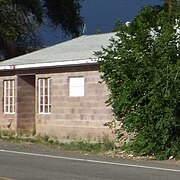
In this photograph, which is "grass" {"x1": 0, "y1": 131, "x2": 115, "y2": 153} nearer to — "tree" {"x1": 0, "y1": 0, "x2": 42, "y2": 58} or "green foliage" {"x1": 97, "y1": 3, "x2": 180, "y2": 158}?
"green foliage" {"x1": 97, "y1": 3, "x2": 180, "y2": 158}

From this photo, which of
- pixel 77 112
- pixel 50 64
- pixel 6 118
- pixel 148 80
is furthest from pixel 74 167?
pixel 6 118

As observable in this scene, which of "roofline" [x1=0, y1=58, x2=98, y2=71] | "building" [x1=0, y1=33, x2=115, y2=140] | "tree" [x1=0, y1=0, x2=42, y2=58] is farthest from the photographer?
"tree" [x1=0, y1=0, x2=42, y2=58]

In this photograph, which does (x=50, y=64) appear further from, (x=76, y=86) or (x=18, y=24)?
(x=18, y=24)

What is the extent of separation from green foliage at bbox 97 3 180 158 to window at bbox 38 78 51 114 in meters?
7.23

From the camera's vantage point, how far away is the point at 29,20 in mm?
42219

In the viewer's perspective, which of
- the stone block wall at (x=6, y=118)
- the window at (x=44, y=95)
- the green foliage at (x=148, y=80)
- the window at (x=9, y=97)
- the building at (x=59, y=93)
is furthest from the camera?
the window at (x=9, y=97)

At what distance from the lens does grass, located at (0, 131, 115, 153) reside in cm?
2213

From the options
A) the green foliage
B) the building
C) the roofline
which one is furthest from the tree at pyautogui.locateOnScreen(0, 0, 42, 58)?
the green foliage

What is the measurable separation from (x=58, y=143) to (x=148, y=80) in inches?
214

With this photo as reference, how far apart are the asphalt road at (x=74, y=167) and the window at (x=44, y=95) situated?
7.18 metres

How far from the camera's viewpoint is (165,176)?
1495cm

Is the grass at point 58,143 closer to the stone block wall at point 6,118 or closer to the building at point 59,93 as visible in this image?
the stone block wall at point 6,118

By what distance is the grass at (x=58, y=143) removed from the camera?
72.6 ft

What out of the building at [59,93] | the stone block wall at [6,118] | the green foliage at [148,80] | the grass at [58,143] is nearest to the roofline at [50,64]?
the building at [59,93]
